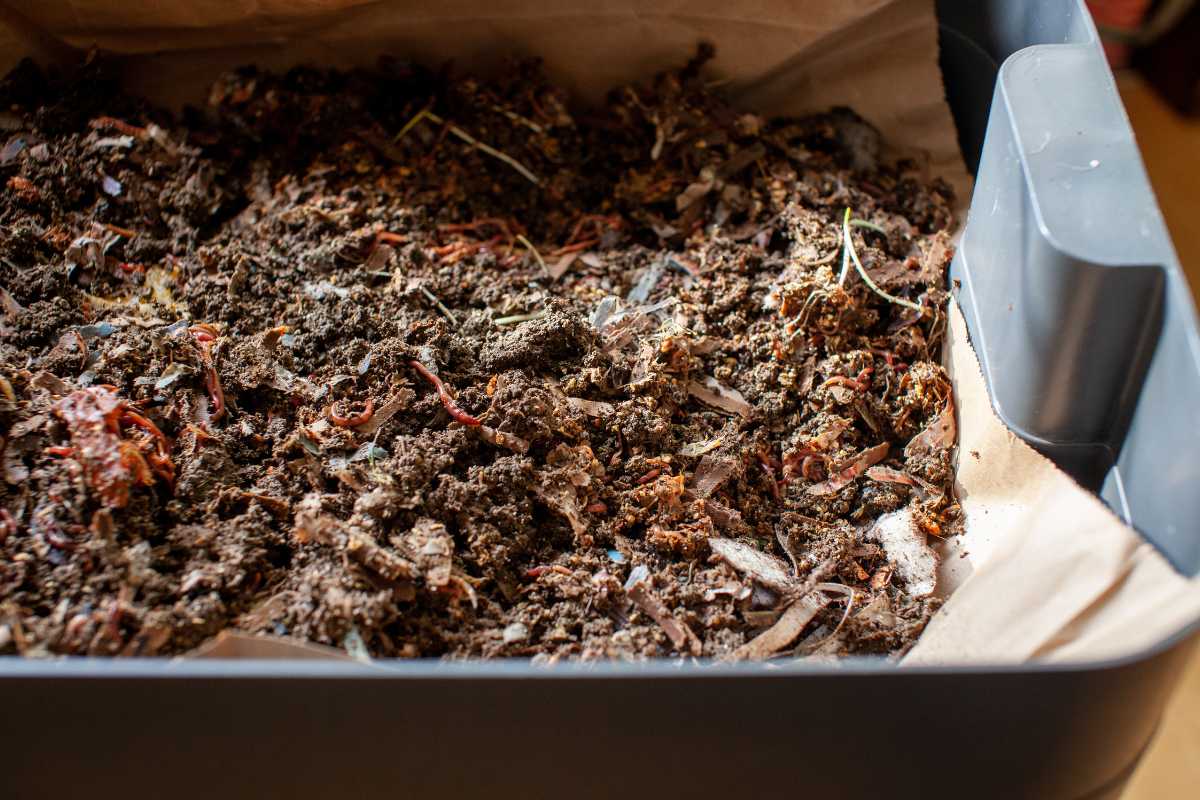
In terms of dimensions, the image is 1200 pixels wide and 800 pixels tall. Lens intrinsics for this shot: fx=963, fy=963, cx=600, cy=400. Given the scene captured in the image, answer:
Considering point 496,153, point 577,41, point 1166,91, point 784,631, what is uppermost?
point 577,41

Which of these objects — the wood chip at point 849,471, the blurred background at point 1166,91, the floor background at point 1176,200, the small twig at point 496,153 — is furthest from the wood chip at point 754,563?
the blurred background at point 1166,91

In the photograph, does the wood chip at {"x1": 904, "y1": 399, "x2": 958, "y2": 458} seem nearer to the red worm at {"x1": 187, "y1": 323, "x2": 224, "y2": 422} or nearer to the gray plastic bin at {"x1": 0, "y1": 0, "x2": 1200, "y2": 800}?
the gray plastic bin at {"x1": 0, "y1": 0, "x2": 1200, "y2": 800}

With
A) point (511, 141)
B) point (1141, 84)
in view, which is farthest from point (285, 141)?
point (1141, 84)

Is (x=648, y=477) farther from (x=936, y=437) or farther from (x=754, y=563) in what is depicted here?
(x=936, y=437)

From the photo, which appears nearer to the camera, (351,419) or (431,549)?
(431,549)

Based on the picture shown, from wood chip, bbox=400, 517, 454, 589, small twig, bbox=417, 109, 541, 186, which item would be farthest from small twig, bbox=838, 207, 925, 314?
wood chip, bbox=400, 517, 454, 589

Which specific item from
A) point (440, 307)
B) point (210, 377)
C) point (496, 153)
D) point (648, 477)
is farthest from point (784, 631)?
point (496, 153)

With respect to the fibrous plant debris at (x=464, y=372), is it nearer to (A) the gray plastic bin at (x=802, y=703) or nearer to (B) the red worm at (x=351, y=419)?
(B) the red worm at (x=351, y=419)

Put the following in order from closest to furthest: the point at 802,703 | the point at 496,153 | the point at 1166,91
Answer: the point at 802,703 < the point at 496,153 < the point at 1166,91
